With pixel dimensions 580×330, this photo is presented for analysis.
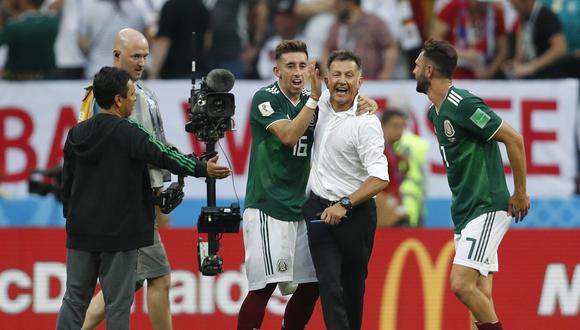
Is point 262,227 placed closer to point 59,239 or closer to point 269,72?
point 59,239

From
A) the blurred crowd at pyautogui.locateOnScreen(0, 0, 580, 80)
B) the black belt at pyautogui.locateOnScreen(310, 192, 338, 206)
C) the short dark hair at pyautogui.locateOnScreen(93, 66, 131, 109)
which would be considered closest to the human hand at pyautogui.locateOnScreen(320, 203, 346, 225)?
the black belt at pyautogui.locateOnScreen(310, 192, 338, 206)

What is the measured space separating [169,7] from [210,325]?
198 inches

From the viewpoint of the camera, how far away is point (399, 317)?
12023mm

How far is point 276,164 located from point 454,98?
1380 millimetres

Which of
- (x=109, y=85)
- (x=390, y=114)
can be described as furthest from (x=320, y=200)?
(x=390, y=114)

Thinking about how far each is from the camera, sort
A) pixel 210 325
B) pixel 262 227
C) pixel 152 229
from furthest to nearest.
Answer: pixel 210 325
pixel 262 227
pixel 152 229

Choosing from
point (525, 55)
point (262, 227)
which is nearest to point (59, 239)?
point (262, 227)

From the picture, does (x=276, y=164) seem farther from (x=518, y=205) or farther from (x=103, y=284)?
(x=518, y=205)

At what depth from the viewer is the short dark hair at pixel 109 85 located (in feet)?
30.9

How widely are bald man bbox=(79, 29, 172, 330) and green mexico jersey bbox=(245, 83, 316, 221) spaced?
70 centimetres

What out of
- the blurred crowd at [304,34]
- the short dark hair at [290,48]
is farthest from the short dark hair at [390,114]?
the short dark hair at [290,48]

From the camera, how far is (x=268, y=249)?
10234 mm

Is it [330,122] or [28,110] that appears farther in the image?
[28,110]

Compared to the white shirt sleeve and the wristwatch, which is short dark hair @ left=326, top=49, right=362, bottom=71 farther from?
the wristwatch
